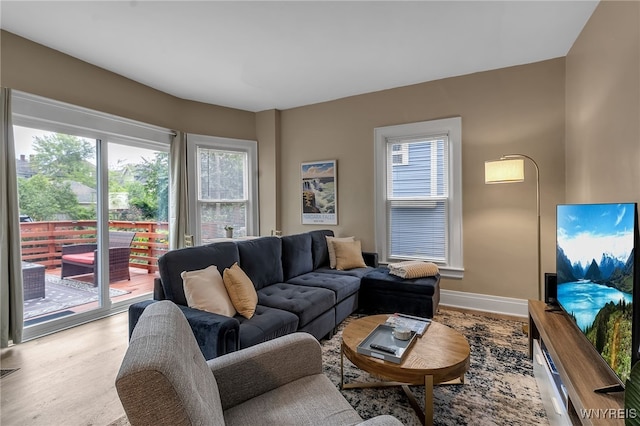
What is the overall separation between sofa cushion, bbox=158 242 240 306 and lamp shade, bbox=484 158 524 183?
2.62 metres

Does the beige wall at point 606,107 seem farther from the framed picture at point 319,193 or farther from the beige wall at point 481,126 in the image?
the framed picture at point 319,193

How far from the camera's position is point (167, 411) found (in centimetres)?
72

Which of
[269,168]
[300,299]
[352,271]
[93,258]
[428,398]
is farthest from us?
[269,168]

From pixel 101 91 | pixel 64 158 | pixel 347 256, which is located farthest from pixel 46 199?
pixel 347 256

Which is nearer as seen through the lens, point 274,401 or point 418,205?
point 274,401

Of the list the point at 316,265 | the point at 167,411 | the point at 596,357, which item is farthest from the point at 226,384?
the point at 316,265

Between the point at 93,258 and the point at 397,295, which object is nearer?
the point at 397,295

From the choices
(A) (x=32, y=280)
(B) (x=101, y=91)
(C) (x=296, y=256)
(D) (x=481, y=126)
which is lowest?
(A) (x=32, y=280)

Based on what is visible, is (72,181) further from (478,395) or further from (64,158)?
(478,395)

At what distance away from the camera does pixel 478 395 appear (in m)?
2.01

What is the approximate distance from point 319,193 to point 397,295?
198 centimetres

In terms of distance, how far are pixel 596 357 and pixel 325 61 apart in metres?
3.21

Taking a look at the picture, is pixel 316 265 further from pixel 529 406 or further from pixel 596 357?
pixel 596 357

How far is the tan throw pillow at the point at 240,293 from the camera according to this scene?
7.40 feet
